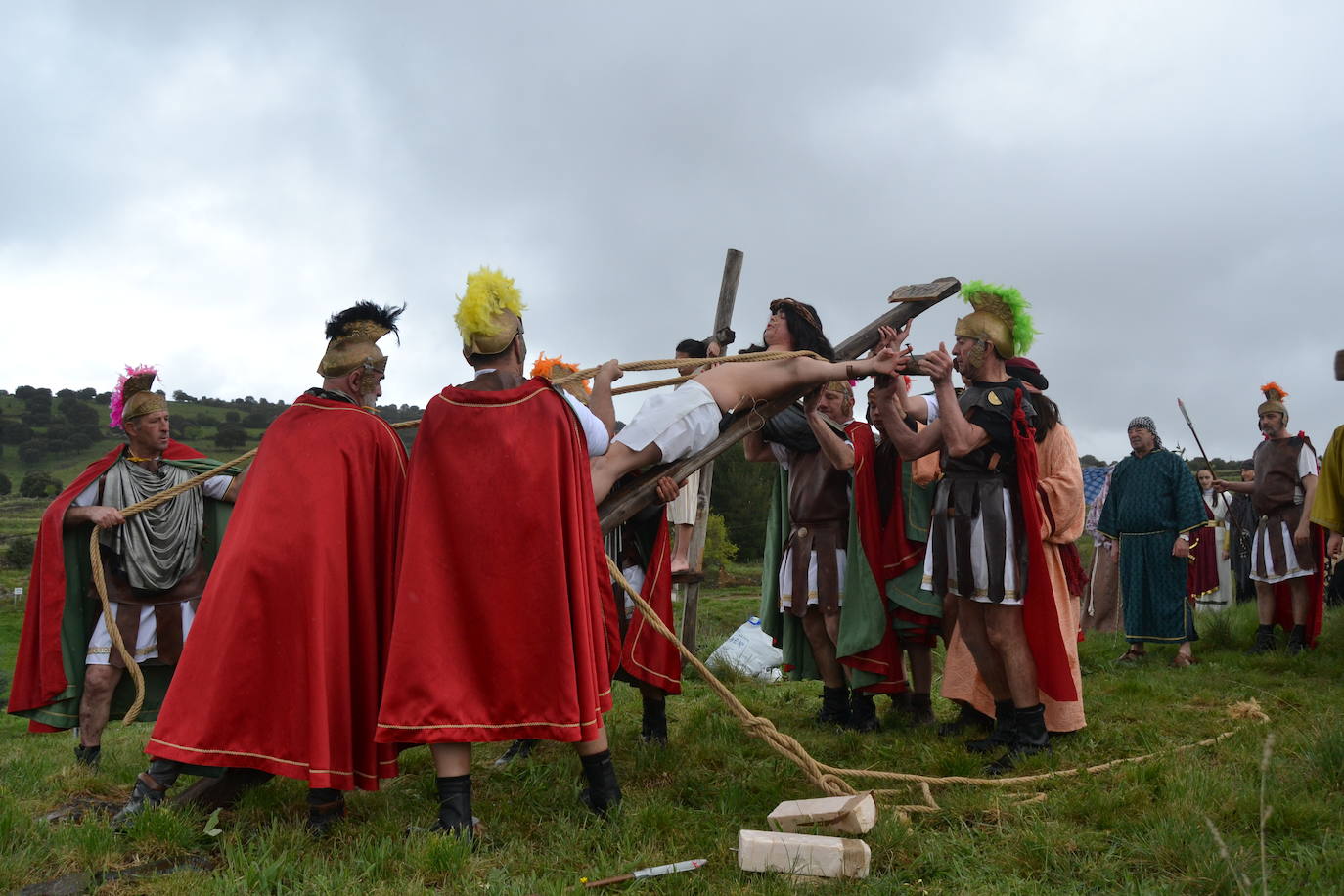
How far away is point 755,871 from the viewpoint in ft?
10.3

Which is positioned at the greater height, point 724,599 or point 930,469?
point 930,469

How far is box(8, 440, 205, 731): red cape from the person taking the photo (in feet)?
17.1

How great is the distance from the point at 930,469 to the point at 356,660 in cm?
311

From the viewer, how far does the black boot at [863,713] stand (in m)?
5.46

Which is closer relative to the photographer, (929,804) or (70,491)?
(929,804)

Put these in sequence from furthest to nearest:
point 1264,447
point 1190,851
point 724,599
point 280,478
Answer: point 724,599
point 1264,447
point 280,478
point 1190,851

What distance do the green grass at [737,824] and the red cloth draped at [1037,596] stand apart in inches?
13.3

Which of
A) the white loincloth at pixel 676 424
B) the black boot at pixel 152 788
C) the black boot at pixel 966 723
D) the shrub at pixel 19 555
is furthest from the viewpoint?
the shrub at pixel 19 555

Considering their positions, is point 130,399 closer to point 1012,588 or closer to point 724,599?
point 1012,588

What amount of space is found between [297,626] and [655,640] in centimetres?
178

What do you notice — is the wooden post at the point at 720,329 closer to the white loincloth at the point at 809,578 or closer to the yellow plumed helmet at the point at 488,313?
the white loincloth at the point at 809,578

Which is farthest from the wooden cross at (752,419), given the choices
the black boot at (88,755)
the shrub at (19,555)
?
the shrub at (19,555)

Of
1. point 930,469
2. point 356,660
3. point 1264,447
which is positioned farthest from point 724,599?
point 356,660

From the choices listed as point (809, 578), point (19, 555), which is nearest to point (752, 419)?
point (809, 578)
